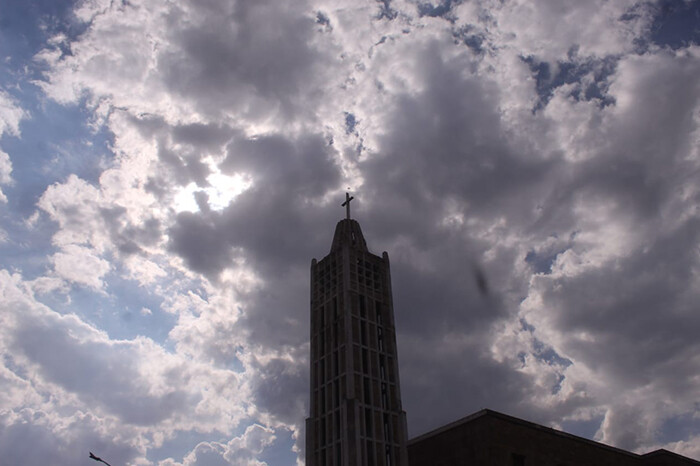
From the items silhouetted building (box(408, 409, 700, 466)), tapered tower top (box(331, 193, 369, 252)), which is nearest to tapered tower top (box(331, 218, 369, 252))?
tapered tower top (box(331, 193, 369, 252))

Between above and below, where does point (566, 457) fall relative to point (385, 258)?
below

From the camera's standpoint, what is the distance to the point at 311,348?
66.8 metres

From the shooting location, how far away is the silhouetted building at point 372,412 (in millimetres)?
52469

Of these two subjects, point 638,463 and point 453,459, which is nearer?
point 453,459

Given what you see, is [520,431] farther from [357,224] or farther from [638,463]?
[357,224]

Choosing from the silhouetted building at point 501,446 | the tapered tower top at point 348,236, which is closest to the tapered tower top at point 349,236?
the tapered tower top at point 348,236

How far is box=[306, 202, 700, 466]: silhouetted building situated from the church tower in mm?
99

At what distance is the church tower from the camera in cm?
5741

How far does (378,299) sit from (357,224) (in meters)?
11.2

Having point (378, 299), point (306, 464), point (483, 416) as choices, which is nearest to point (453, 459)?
point (483, 416)

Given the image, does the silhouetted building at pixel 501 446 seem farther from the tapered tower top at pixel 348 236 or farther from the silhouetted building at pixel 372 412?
the tapered tower top at pixel 348 236

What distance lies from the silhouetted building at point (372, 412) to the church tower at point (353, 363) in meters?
0.10

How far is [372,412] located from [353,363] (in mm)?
5287

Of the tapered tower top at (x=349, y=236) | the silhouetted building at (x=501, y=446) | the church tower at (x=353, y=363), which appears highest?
the tapered tower top at (x=349, y=236)
